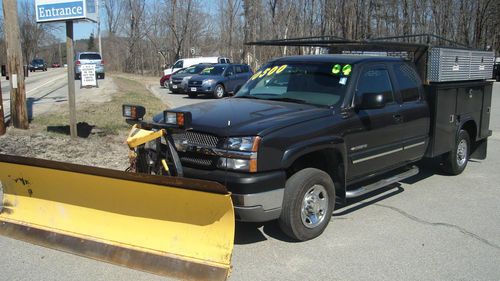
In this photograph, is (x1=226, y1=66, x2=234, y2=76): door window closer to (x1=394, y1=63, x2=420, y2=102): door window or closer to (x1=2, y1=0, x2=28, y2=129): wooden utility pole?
(x1=2, y1=0, x2=28, y2=129): wooden utility pole

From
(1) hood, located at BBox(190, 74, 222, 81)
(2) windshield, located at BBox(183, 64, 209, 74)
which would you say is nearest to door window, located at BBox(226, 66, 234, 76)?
(1) hood, located at BBox(190, 74, 222, 81)

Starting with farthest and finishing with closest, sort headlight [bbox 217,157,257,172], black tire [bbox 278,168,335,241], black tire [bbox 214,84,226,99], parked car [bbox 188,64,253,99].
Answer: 1. black tire [bbox 214,84,226,99]
2. parked car [bbox 188,64,253,99]
3. black tire [bbox 278,168,335,241]
4. headlight [bbox 217,157,257,172]

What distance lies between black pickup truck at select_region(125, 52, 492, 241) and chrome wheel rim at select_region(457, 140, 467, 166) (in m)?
0.46

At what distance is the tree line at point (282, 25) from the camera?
124 feet

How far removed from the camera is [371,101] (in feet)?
17.3

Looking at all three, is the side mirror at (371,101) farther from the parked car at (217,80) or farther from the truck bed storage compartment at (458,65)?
the parked car at (217,80)

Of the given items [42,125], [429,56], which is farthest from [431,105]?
[42,125]

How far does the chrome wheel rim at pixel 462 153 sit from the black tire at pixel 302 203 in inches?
145

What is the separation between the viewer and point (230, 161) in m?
4.38

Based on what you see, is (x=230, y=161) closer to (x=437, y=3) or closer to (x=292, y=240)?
(x=292, y=240)

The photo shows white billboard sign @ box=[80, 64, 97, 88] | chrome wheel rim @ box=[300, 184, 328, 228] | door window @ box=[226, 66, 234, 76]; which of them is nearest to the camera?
chrome wheel rim @ box=[300, 184, 328, 228]

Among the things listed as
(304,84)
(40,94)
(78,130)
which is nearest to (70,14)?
(78,130)

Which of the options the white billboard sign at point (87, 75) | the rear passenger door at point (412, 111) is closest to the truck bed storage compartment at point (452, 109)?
the rear passenger door at point (412, 111)

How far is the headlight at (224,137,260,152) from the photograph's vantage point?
4.33 meters
